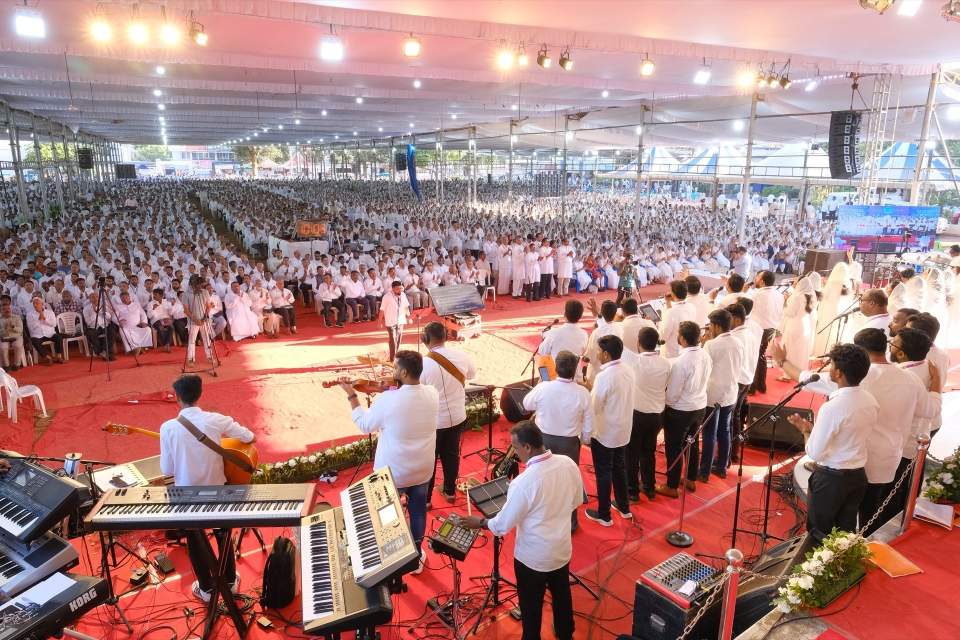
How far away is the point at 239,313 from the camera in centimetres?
1041

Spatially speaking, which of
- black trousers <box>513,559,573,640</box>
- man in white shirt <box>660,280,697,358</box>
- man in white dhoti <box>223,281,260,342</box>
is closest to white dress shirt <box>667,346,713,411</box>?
man in white shirt <box>660,280,697,358</box>

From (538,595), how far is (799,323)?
259 inches

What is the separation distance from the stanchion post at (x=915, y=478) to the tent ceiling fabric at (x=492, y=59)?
550cm

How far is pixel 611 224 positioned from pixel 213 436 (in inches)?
798

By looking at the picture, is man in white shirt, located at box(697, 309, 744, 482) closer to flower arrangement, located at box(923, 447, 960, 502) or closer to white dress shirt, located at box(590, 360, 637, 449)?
white dress shirt, located at box(590, 360, 637, 449)

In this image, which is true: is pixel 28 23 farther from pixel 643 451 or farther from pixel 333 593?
pixel 643 451

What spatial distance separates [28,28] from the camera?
757 centimetres

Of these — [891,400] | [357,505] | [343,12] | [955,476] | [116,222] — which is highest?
[343,12]

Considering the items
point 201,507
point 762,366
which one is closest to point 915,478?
point 762,366

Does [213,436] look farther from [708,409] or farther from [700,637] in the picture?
[708,409]

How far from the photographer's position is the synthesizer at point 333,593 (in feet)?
8.54

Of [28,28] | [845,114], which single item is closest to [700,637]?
[28,28]

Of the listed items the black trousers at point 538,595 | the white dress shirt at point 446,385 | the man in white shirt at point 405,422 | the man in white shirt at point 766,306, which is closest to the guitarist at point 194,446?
the man in white shirt at point 405,422

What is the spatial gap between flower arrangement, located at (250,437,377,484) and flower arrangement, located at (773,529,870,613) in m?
3.66
